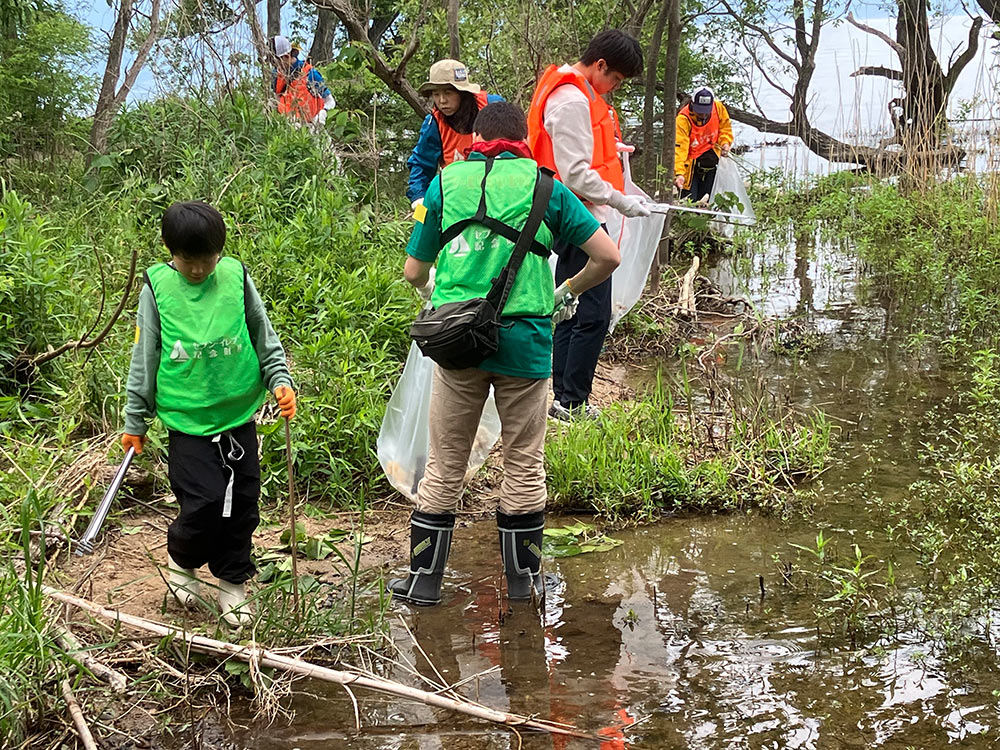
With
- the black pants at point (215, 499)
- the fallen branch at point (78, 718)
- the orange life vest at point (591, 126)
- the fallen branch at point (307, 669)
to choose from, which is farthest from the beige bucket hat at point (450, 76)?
the fallen branch at point (78, 718)

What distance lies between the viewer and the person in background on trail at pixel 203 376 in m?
3.20

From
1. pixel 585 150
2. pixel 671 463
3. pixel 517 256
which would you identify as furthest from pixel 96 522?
pixel 585 150

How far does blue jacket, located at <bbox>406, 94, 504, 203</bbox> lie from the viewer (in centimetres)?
572

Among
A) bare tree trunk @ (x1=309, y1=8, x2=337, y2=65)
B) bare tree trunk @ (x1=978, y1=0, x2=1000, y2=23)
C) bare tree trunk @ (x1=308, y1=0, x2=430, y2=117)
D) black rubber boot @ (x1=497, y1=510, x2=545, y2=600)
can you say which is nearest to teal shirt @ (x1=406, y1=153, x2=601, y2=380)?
black rubber boot @ (x1=497, y1=510, x2=545, y2=600)

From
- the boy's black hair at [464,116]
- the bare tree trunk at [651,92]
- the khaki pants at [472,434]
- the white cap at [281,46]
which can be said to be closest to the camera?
the khaki pants at [472,434]

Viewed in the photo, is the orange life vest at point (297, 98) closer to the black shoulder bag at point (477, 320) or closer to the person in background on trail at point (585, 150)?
the person in background on trail at point (585, 150)

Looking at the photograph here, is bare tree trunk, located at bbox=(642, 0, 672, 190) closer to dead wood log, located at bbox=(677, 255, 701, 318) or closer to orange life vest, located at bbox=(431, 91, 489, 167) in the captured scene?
dead wood log, located at bbox=(677, 255, 701, 318)

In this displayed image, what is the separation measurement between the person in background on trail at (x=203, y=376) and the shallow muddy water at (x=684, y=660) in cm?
65

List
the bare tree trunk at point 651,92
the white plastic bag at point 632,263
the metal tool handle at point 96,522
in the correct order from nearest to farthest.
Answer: the metal tool handle at point 96,522 < the white plastic bag at point 632,263 < the bare tree trunk at point 651,92

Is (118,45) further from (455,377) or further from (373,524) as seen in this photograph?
(455,377)

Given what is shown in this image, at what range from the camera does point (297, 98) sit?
8383 millimetres

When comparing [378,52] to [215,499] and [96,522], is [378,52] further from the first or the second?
[96,522]

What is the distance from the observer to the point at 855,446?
17.0 ft

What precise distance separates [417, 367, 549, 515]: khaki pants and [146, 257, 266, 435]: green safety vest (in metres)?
0.72
